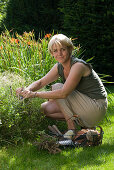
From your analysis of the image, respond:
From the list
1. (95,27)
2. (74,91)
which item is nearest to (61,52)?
(74,91)

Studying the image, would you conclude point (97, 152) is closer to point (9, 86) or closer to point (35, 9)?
point (9, 86)

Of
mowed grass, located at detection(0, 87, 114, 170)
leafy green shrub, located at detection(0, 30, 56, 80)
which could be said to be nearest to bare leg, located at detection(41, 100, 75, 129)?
mowed grass, located at detection(0, 87, 114, 170)

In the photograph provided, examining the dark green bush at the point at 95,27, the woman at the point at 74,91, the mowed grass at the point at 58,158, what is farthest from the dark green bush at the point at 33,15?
the mowed grass at the point at 58,158

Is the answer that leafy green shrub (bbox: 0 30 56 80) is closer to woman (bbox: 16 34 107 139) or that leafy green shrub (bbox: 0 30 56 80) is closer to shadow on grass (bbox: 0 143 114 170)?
woman (bbox: 16 34 107 139)

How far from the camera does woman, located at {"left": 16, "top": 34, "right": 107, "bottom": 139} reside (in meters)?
3.04

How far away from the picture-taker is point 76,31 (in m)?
7.39

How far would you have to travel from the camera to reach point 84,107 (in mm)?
3217

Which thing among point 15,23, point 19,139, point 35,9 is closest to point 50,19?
point 35,9

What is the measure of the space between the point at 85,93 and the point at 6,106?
0.88 metres

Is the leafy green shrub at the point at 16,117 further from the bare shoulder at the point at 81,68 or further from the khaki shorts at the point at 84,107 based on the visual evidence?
the bare shoulder at the point at 81,68

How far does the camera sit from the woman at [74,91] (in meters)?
3.04

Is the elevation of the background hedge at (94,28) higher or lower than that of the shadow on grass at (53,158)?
higher

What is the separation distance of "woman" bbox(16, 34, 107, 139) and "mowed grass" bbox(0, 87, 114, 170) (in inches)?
13.3

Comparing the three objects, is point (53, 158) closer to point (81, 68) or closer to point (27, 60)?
point (81, 68)
